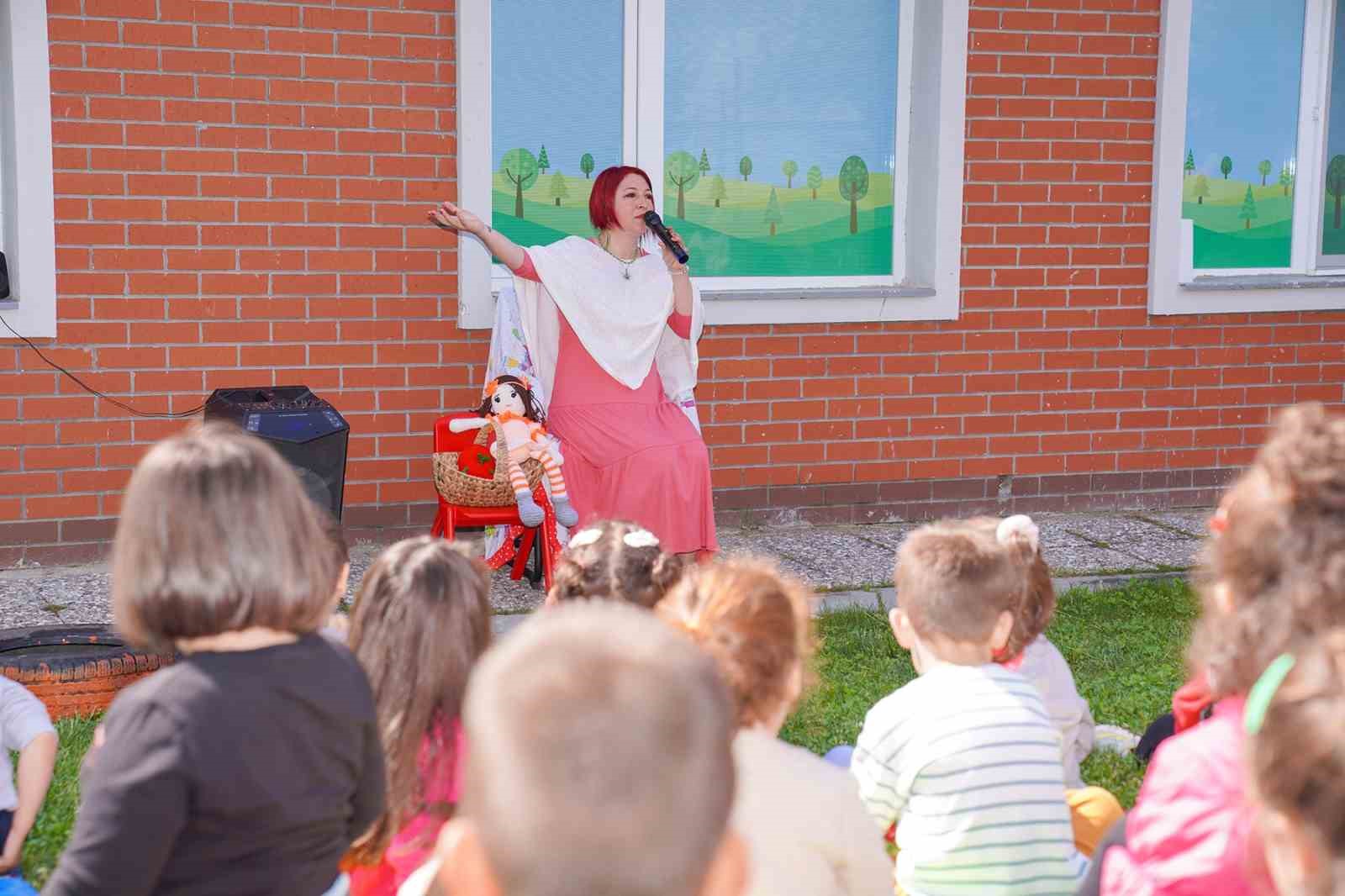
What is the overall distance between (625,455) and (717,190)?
73.6 inches

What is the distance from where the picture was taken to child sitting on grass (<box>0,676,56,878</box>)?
2797 millimetres

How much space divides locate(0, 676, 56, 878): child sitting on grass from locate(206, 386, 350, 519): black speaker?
2.11m

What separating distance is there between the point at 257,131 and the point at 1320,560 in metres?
4.73

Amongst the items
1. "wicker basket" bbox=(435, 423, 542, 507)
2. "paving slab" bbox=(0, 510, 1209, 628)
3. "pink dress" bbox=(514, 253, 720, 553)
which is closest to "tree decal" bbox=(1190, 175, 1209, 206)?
"paving slab" bbox=(0, 510, 1209, 628)

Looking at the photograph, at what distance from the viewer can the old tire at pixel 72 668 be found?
3900 mm

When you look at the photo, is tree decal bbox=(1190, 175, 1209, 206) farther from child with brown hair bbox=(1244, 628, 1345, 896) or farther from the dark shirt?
child with brown hair bbox=(1244, 628, 1345, 896)

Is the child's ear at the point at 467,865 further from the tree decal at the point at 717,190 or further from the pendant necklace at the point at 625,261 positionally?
the tree decal at the point at 717,190

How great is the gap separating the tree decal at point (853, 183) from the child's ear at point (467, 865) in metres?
5.93

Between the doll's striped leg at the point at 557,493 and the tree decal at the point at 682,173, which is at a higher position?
the tree decal at the point at 682,173

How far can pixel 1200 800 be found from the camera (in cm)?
181

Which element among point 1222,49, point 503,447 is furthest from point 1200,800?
point 1222,49

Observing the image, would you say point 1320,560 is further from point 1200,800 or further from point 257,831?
point 257,831

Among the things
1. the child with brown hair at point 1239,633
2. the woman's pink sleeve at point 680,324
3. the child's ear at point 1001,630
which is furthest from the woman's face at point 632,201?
the child with brown hair at point 1239,633

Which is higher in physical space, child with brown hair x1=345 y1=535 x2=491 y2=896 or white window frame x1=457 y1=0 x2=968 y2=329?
white window frame x1=457 y1=0 x2=968 y2=329
